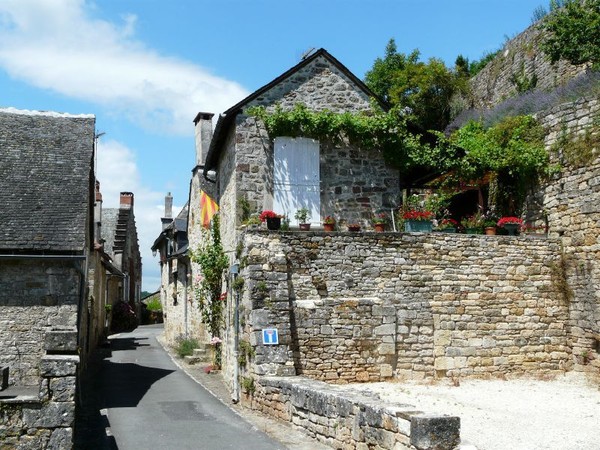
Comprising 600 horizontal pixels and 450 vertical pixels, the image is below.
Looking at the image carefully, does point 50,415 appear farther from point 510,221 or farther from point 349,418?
point 510,221

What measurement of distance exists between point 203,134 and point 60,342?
13.2 metres

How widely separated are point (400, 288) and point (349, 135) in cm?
418

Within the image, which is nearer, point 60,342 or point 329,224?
point 60,342

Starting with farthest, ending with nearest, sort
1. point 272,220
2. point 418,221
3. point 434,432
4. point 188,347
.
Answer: point 188,347 < point 418,221 < point 272,220 < point 434,432

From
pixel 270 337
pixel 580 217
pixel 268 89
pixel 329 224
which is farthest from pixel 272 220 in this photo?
pixel 580 217

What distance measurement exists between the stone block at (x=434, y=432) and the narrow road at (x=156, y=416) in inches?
114

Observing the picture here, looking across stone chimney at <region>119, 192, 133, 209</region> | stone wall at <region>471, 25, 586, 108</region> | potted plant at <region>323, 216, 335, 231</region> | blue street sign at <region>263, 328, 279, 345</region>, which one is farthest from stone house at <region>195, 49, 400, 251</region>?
stone chimney at <region>119, 192, 133, 209</region>

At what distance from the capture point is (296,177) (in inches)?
560

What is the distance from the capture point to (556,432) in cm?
822

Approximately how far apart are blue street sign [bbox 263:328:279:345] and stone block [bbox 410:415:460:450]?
4976 millimetres

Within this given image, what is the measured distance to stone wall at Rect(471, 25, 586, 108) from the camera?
70.6 ft

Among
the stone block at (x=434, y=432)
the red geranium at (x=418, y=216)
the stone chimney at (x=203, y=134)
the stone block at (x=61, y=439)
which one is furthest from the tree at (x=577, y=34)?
the stone block at (x=61, y=439)

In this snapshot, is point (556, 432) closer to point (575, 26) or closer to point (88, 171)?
point (88, 171)

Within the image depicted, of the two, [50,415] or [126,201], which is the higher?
[126,201]
